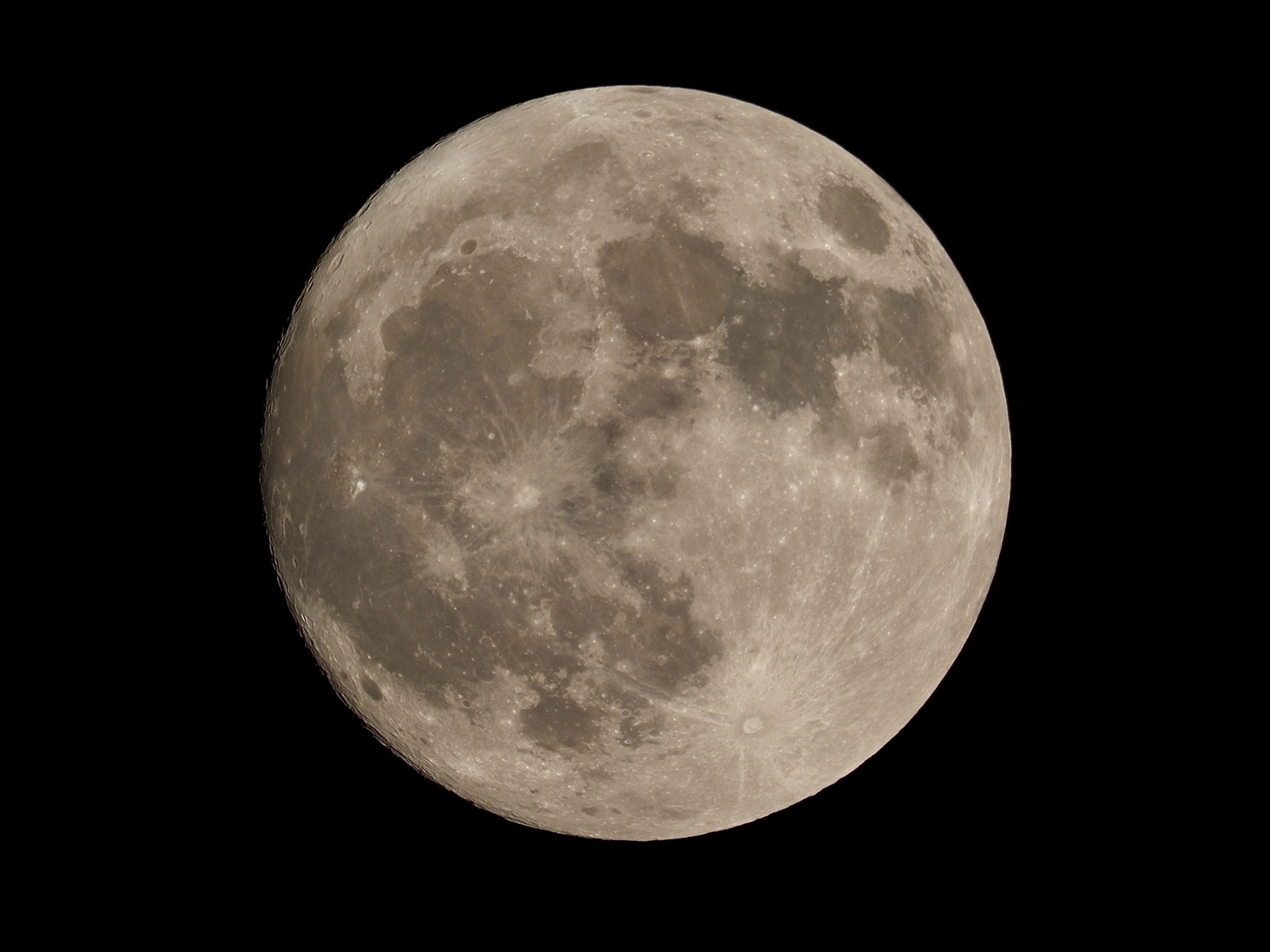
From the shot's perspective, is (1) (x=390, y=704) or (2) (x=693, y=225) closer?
(2) (x=693, y=225)

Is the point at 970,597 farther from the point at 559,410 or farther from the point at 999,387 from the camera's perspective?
the point at 559,410

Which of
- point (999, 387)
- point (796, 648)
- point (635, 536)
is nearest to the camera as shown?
point (635, 536)

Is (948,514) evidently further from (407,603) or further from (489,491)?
(407,603)

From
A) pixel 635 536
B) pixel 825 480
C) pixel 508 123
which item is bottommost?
pixel 635 536

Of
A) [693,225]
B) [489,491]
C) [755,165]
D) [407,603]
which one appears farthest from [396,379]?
[755,165]

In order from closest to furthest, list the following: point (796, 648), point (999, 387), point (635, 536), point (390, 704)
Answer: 1. point (635, 536)
2. point (796, 648)
3. point (390, 704)
4. point (999, 387)

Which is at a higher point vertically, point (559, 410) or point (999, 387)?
point (999, 387)
